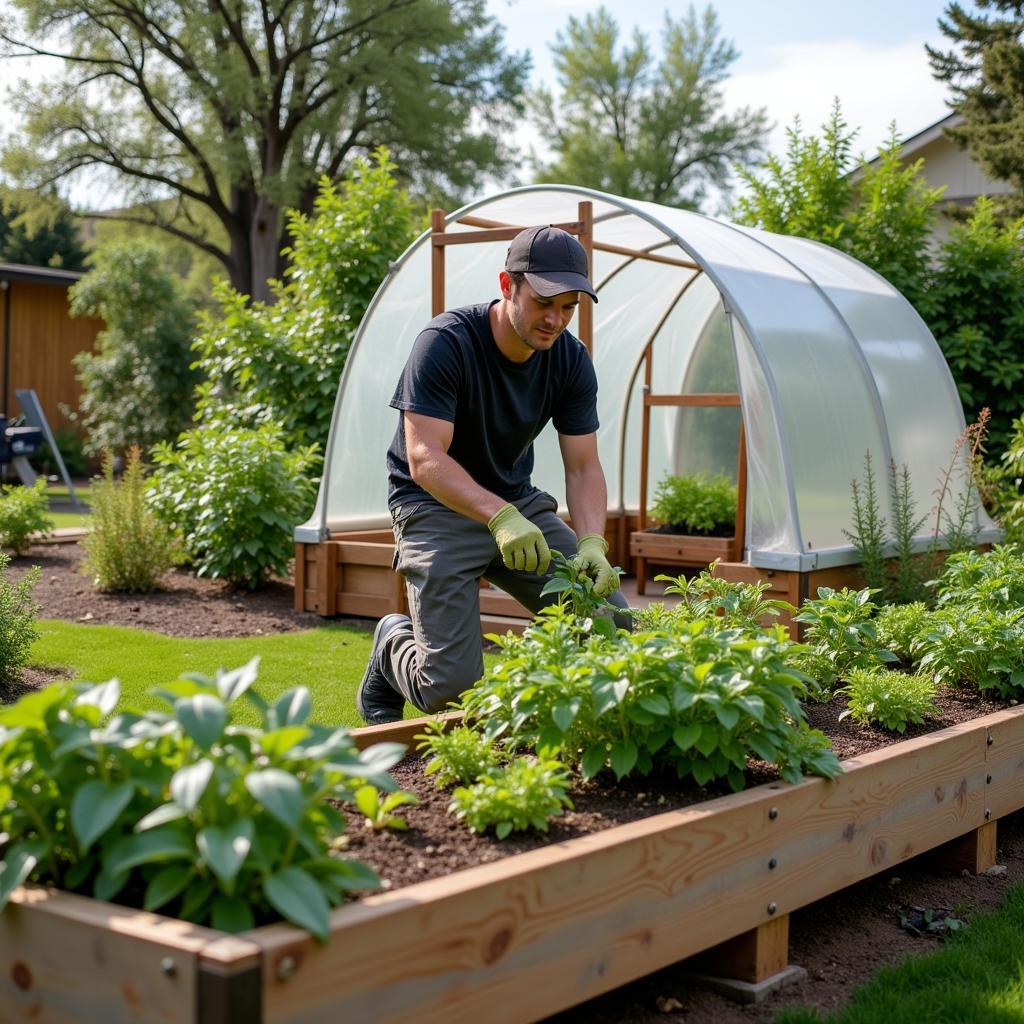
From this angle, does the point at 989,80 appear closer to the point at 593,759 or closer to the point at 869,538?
the point at 869,538

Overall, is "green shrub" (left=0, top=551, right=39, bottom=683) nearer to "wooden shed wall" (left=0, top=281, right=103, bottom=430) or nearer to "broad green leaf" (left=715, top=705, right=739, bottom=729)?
"broad green leaf" (left=715, top=705, right=739, bottom=729)

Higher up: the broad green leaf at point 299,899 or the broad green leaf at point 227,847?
the broad green leaf at point 227,847

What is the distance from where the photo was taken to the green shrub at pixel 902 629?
13.4 ft

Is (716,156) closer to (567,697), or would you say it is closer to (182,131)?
(182,131)

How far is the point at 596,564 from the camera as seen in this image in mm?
3473

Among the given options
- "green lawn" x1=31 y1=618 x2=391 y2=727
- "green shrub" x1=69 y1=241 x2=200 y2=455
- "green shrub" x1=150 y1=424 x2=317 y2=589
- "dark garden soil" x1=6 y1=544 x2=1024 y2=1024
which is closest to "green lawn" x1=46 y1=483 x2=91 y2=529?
"green shrub" x1=69 y1=241 x2=200 y2=455

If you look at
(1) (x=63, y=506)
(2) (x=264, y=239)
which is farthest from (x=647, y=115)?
(1) (x=63, y=506)

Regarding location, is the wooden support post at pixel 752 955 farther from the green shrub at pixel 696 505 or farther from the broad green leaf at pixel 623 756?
the green shrub at pixel 696 505

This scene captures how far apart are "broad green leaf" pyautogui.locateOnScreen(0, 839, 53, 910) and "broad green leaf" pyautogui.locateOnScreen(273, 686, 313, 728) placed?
0.38m

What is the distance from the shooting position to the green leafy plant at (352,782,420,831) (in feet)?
7.01

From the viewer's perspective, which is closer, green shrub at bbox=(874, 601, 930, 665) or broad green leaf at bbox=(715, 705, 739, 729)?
broad green leaf at bbox=(715, 705, 739, 729)

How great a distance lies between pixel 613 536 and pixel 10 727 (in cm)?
724

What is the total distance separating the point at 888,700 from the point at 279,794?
2.15 metres

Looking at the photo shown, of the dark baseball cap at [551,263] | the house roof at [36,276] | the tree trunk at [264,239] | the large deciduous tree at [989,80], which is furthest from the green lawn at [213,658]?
the tree trunk at [264,239]
